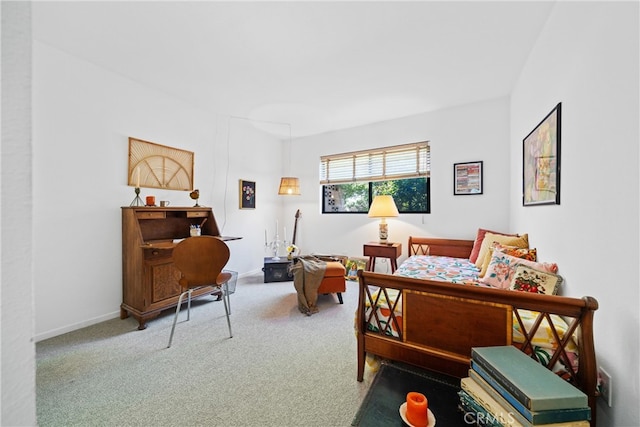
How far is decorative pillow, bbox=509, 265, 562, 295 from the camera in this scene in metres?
1.57

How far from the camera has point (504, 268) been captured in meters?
1.96

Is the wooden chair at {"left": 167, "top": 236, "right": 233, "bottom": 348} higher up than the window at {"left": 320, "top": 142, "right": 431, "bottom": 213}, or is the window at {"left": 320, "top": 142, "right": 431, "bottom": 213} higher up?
the window at {"left": 320, "top": 142, "right": 431, "bottom": 213}

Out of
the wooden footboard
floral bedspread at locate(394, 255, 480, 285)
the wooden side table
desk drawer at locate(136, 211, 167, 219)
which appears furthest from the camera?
the wooden side table

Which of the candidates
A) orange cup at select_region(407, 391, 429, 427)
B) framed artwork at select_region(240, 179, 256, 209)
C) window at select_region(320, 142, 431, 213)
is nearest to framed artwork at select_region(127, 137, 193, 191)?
framed artwork at select_region(240, 179, 256, 209)

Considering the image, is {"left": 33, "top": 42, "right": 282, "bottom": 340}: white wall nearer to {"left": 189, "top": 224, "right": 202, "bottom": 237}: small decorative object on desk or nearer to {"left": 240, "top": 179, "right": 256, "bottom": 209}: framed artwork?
{"left": 189, "top": 224, "right": 202, "bottom": 237}: small decorative object on desk

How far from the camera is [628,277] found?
104 centimetres

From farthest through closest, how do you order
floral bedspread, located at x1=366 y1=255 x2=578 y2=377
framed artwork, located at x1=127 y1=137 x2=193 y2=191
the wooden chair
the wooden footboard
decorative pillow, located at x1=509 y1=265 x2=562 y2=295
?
framed artwork, located at x1=127 y1=137 x2=193 y2=191
the wooden chair
decorative pillow, located at x1=509 y1=265 x2=562 y2=295
floral bedspread, located at x1=366 y1=255 x2=578 y2=377
the wooden footboard

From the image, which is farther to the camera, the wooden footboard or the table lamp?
the table lamp

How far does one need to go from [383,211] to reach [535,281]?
2.16 meters

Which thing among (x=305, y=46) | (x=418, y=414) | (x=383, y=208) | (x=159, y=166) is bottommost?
(x=418, y=414)

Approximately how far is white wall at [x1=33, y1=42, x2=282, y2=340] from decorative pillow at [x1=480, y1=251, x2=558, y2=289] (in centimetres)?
357

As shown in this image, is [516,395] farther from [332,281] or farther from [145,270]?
[145,270]

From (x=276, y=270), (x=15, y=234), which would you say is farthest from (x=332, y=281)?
(x=15, y=234)

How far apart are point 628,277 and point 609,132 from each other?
2.23 feet
